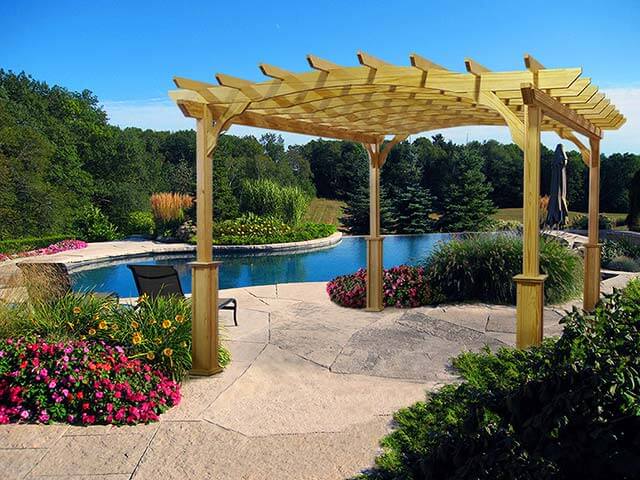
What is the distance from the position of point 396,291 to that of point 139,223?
16.6m

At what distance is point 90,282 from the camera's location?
38.2 feet

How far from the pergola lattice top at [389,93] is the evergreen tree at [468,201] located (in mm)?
18295

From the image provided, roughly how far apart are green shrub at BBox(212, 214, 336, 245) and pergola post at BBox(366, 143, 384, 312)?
1017cm

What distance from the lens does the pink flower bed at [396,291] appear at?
7.19 m

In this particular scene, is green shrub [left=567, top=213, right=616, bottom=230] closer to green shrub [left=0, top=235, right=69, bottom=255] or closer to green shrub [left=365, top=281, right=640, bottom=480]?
green shrub [left=0, top=235, right=69, bottom=255]

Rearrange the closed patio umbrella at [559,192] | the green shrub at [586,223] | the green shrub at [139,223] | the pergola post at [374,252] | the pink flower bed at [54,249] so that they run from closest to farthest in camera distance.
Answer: the pergola post at [374,252]
the closed patio umbrella at [559,192]
the pink flower bed at [54,249]
the green shrub at [586,223]
the green shrub at [139,223]

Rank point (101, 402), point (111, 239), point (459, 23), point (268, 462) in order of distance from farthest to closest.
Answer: point (111, 239) < point (459, 23) < point (101, 402) < point (268, 462)

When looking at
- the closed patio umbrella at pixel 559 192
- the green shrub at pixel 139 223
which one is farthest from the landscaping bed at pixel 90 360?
the green shrub at pixel 139 223

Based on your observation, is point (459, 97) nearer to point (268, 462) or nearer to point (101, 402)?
point (268, 462)

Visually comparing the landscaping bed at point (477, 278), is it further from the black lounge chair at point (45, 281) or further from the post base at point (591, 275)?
the black lounge chair at point (45, 281)

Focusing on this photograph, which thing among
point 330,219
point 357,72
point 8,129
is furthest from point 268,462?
point 330,219

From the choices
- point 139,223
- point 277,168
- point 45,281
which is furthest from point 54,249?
point 45,281

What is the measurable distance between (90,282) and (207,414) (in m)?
8.93

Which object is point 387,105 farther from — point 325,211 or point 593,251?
point 325,211
